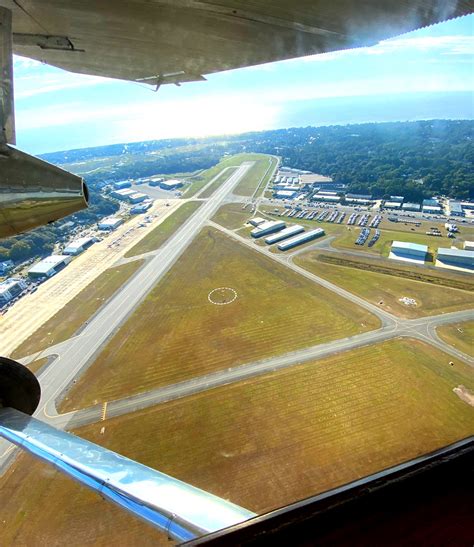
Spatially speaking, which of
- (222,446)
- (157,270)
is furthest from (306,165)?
(222,446)

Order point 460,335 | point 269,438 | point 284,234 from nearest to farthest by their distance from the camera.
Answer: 1. point 269,438
2. point 460,335
3. point 284,234

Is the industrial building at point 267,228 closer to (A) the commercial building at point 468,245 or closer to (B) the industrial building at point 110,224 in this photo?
(A) the commercial building at point 468,245

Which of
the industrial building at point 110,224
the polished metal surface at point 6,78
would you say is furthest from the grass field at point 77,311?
the polished metal surface at point 6,78

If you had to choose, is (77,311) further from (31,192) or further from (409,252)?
(409,252)

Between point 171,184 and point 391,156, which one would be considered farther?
point 391,156

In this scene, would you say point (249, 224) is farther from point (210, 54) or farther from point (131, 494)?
point (131, 494)

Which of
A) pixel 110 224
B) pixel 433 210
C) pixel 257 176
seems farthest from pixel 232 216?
pixel 433 210

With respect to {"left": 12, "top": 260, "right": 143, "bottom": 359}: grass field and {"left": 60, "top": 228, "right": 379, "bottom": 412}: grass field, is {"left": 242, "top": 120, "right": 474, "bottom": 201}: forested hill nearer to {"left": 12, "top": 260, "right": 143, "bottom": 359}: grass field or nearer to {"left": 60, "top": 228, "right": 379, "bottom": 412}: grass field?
{"left": 60, "top": 228, "right": 379, "bottom": 412}: grass field

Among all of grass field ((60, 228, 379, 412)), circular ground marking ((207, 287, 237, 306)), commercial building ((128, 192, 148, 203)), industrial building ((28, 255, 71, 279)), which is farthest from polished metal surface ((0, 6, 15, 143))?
commercial building ((128, 192, 148, 203))
